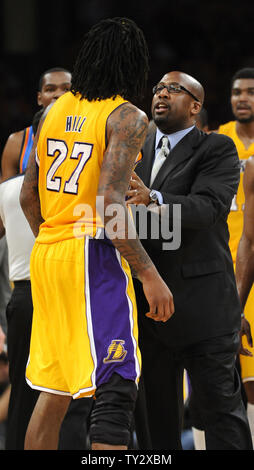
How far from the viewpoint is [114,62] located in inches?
122

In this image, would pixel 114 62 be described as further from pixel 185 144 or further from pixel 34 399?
pixel 34 399

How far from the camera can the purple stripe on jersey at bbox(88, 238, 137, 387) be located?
2846 millimetres

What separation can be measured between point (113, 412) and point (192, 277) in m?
0.77

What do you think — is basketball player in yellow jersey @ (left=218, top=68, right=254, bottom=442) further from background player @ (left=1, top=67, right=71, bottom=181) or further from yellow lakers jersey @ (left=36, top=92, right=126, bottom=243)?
yellow lakers jersey @ (left=36, top=92, right=126, bottom=243)

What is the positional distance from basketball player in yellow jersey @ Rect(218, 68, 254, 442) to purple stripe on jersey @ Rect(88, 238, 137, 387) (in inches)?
64.3

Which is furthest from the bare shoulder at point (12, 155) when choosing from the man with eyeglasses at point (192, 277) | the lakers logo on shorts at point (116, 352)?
the lakers logo on shorts at point (116, 352)

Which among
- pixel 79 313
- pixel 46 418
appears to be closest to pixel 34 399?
pixel 46 418

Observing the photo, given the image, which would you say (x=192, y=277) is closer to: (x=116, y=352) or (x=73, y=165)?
(x=116, y=352)

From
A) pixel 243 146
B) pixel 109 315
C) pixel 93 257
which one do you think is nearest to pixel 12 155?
pixel 243 146

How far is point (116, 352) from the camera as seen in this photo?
285cm

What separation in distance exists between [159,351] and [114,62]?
1.28 metres

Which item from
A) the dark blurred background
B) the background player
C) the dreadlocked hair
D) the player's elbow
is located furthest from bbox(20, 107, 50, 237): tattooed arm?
the dark blurred background
